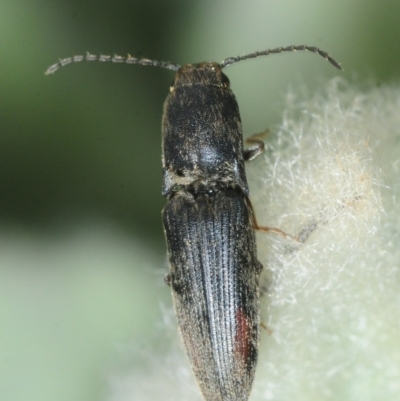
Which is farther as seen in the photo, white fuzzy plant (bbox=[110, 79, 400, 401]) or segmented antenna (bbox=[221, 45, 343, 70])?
segmented antenna (bbox=[221, 45, 343, 70])

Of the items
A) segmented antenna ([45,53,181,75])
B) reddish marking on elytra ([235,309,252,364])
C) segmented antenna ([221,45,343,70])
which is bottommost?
reddish marking on elytra ([235,309,252,364])

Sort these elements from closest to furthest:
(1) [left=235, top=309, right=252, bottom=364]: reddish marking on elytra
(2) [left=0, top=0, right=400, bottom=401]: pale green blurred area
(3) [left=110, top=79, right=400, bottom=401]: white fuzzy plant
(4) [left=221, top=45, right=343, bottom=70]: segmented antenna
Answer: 1. (3) [left=110, top=79, right=400, bottom=401]: white fuzzy plant
2. (1) [left=235, top=309, right=252, bottom=364]: reddish marking on elytra
3. (2) [left=0, top=0, right=400, bottom=401]: pale green blurred area
4. (4) [left=221, top=45, right=343, bottom=70]: segmented antenna

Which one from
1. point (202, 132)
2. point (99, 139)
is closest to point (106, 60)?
point (99, 139)

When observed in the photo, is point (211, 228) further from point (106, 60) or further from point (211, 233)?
point (106, 60)

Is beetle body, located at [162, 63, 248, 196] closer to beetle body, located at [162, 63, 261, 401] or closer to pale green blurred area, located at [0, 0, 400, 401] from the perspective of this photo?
beetle body, located at [162, 63, 261, 401]

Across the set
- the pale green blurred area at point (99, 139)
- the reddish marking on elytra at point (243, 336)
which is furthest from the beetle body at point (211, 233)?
the pale green blurred area at point (99, 139)

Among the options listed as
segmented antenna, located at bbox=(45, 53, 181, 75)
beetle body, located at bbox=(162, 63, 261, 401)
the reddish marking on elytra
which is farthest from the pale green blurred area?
the reddish marking on elytra

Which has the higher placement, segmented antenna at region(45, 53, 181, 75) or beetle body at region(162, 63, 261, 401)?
segmented antenna at region(45, 53, 181, 75)
